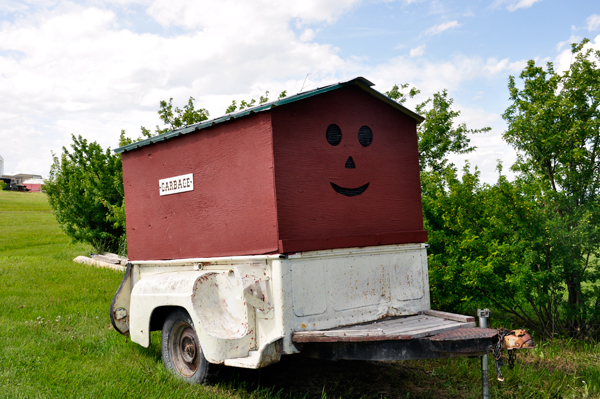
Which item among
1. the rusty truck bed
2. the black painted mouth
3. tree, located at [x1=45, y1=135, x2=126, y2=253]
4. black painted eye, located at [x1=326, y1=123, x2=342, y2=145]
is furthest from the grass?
tree, located at [x1=45, y1=135, x2=126, y2=253]

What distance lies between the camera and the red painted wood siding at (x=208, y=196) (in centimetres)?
459

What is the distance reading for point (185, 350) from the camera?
502 cm

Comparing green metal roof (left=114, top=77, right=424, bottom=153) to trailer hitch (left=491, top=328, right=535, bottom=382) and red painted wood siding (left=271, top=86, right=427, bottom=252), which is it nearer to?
red painted wood siding (left=271, top=86, right=427, bottom=252)

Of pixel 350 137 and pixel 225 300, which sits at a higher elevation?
pixel 350 137

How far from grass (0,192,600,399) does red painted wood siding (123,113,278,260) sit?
1.24 metres

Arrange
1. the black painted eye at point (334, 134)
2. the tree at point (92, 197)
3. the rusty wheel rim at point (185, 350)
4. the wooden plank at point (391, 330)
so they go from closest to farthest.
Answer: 1. the wooden plank at point (391, 330)
2. the rusty wheel rim at point (185, 350)
3. the black painted eye at point (334, 134)
4. the tree at point (92, 197)

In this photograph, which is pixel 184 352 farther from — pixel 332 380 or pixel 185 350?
pixel 332 380

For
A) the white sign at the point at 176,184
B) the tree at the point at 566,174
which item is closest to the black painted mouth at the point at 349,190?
the white sign at the point at 176,184

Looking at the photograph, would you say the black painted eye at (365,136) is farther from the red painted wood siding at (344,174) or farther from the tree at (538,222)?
the tree at (538,222)

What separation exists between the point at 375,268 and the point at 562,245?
338cm

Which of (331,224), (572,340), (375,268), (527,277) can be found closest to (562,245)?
(527,277)

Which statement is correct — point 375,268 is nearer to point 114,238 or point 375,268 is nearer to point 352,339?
point 352,339

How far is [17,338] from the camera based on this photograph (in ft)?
20.8

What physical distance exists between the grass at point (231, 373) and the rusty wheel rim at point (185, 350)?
0.16m
